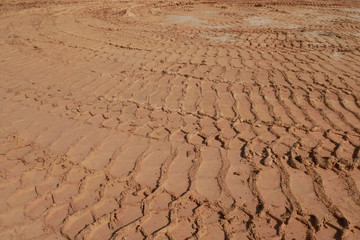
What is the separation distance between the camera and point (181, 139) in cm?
287

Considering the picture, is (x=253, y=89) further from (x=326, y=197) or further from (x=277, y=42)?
(x=277, y=42)

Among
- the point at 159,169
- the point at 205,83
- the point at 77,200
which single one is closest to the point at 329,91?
the point at 205,83

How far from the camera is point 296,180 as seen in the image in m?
2.28

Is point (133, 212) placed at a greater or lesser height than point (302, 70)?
lesser

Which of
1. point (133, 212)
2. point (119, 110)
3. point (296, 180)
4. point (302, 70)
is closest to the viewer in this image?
point (133, 212)

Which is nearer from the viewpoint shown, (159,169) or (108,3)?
(159,169)

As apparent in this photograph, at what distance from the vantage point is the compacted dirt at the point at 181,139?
1.99 m

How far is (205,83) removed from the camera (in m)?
4.14

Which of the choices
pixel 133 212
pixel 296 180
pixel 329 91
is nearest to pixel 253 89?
pixel 329 91

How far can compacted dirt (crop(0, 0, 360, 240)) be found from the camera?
1.99 meters

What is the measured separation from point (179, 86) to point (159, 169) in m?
1.88

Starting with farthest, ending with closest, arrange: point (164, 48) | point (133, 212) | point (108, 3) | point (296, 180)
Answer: point (108, 3), point (164, 48), point (296, 180), point (133, 212)

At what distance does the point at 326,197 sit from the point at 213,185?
0.90 metres

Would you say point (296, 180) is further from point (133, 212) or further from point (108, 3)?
point (108, 3)
